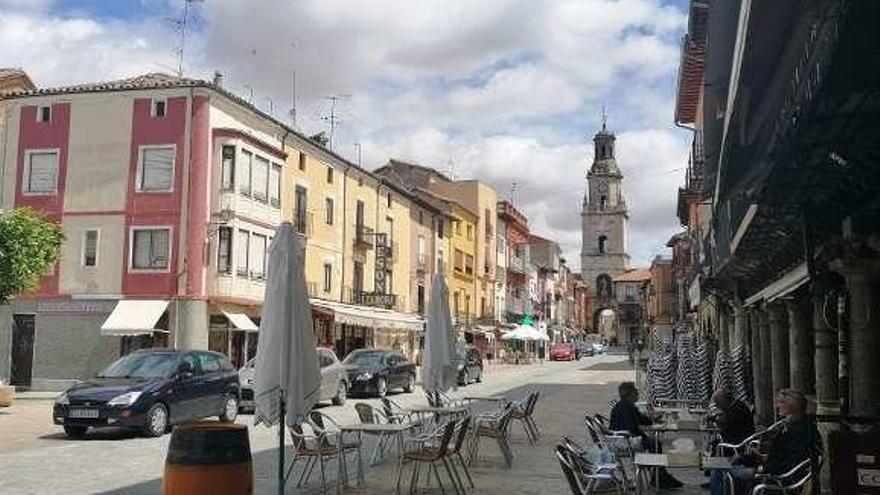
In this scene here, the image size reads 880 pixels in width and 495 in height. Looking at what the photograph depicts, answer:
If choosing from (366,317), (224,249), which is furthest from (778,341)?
(366,317)

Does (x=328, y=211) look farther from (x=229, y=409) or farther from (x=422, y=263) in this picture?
(x=229, y=409)

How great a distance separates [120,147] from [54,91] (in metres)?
3.22

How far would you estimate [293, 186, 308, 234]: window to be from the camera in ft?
127

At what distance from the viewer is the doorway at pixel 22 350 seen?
105ft

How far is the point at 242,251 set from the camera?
33.5m

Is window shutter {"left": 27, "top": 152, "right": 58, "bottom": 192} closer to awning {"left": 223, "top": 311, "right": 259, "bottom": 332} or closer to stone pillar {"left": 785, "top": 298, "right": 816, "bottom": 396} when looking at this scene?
awning {"left": 223, "top": 311, "right": 259, "bottom": 332}

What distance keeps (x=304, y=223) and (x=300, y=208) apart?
685mm

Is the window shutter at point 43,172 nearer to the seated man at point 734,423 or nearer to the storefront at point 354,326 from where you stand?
the storefront at point 354,326

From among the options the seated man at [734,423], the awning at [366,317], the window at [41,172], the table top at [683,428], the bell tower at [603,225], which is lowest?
the table top at [683,428]

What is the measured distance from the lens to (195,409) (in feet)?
59.7

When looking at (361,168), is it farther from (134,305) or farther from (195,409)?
(195,409)

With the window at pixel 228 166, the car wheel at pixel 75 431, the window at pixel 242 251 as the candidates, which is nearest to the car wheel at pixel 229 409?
the car wheel at pixel 75 431

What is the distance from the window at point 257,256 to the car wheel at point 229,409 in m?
14.7

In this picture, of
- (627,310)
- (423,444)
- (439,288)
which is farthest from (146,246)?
(627,310)
